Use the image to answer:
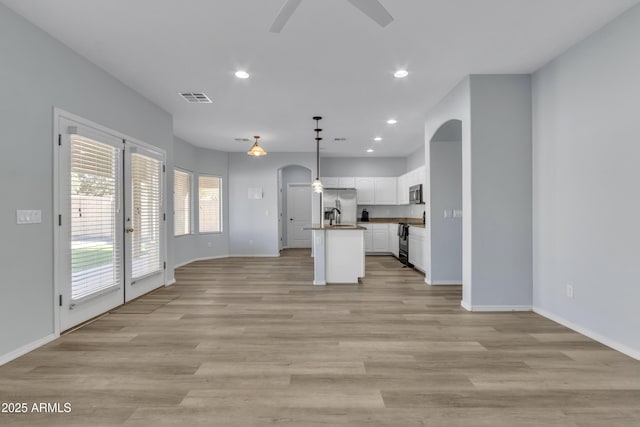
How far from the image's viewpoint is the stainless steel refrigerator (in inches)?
355

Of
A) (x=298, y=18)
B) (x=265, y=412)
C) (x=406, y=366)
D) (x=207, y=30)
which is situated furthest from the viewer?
(x=207, y=30)

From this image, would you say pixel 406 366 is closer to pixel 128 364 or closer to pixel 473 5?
pixel 128 364

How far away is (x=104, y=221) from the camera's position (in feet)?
12.5

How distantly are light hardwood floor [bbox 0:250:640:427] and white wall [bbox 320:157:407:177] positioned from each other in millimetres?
5827

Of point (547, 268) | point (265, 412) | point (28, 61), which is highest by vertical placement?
point (28, 61)

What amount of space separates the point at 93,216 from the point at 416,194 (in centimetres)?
603

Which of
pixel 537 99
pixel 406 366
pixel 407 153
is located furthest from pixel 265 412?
pixel 407 153

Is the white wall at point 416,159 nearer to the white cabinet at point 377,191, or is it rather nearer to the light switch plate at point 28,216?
the white cabinet at point 377,191

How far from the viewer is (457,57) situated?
138 inches

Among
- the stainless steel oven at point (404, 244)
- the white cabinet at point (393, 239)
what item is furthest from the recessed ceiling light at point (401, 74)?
the white cabinet at point (393, 239)

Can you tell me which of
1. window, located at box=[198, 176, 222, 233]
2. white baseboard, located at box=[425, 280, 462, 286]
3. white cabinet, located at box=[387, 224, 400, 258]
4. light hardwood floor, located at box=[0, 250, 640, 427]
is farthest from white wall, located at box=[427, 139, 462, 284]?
window, located at box=[198, 176, 222, 233]

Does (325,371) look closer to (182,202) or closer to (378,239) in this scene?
(182,202)

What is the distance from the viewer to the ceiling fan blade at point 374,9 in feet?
6.48

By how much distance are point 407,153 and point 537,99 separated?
521 centimetres
